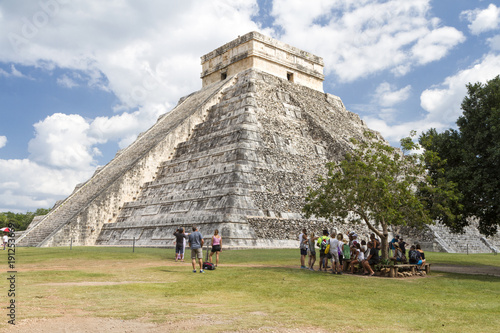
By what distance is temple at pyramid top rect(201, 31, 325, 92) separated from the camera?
29.8 meters

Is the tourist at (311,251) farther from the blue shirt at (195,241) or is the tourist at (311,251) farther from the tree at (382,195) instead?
the blue shirt at (195,241)

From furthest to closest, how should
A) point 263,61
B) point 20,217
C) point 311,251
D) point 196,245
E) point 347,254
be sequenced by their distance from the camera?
point 20,217 < point 263,61 < point 311,251 < point 347,254 < point 196,245

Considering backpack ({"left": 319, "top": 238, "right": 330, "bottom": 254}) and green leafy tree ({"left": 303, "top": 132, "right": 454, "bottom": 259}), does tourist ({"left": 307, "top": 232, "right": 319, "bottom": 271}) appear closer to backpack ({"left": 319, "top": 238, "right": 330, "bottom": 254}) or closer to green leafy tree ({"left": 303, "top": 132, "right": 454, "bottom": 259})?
backpack ({"left": 319, "top": 238, "right": 330, "bottom": 254})

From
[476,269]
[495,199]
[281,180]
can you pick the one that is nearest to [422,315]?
[495,199]

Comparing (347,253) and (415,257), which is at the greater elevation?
(347,253)

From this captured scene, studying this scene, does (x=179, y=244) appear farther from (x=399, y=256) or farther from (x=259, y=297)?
(x=259, y=297)

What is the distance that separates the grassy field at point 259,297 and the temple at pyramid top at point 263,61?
19.8 metres

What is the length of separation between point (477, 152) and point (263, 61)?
754 inches

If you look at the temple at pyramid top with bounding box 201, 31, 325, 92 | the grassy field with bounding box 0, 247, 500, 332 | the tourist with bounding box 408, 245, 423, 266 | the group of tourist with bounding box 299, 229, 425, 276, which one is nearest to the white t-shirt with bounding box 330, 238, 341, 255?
the group of tourist with bounding box 299, 229, 425, 276

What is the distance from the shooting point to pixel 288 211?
19.5 metres

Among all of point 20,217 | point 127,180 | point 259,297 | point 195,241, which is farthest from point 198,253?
point 20,217

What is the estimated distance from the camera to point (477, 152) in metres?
12.9

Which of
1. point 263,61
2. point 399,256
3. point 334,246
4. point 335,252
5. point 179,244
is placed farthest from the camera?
point 263,61

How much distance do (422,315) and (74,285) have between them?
6096 mm
